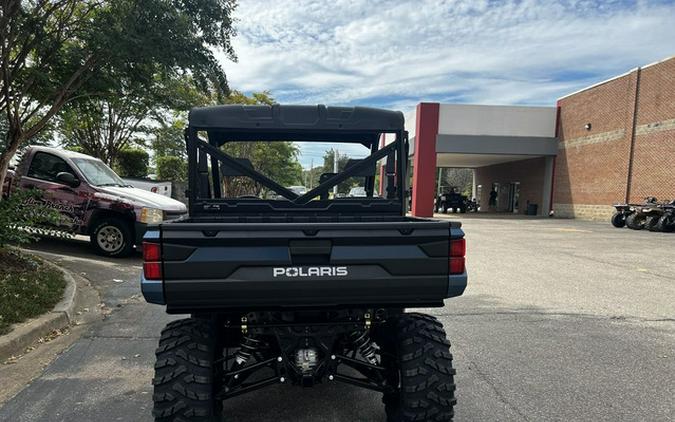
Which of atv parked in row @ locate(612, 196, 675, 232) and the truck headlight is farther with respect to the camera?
atv parked in row @ locate(612, 196, 675, 232)

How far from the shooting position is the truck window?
9281 mm

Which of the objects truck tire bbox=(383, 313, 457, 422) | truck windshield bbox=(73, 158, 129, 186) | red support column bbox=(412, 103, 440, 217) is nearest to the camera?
truck tire bbox=(383, 313, 457, 422)

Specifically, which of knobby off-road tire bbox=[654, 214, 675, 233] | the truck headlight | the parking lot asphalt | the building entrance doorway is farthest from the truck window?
the building entrance doorway

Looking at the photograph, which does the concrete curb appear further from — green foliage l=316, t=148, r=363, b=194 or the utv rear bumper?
green foliage l=316, t=148, r=363, b=194

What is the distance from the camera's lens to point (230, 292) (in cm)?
252

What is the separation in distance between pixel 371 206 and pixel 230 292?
1817 mm

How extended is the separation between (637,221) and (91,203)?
65.4ft

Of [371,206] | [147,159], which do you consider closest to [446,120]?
[147,159]

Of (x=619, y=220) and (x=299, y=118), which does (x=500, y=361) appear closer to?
(x=299, y=118)

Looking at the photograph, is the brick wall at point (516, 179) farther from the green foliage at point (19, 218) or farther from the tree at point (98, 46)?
the green foliage at point (19, 218)

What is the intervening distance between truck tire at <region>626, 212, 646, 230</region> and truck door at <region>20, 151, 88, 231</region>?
1993 cm

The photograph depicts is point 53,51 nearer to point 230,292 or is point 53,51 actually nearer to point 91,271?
point 91,271

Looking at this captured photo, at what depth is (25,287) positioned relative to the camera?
554 cm

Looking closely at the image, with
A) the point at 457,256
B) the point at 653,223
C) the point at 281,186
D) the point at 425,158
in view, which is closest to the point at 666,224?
the point at 653,223
